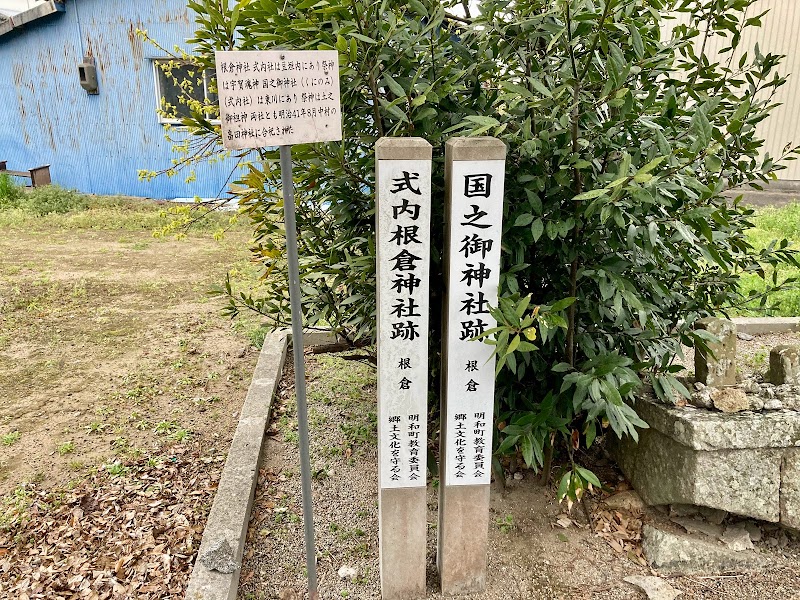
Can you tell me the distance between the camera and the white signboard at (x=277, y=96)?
6.29 feet

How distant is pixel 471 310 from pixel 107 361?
363 cm

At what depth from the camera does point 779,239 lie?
22.4 feet

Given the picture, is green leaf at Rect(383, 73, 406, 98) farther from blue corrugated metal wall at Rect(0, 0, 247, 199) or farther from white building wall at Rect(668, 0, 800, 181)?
white building wall at Rect(668, 0, 800, 181)

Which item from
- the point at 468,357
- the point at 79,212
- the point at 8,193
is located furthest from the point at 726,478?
the point at 8,193

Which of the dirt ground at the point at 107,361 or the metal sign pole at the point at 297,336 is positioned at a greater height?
the metal sign pole at the point at 297,336

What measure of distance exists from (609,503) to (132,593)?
6.91 ft

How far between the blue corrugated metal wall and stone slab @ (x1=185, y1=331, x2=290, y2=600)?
707 cm

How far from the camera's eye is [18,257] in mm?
7719

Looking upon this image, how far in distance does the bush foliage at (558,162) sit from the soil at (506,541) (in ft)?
1.39

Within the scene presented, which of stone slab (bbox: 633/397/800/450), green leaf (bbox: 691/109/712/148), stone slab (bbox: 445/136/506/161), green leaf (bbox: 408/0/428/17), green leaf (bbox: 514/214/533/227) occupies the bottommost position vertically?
stone slab (bbox: 633/397/800/450)

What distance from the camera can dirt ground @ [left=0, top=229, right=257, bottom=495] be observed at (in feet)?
11.9

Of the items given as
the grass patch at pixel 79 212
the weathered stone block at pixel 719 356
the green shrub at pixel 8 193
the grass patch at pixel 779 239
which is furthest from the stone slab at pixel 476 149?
the green shrub at pixel 8 193

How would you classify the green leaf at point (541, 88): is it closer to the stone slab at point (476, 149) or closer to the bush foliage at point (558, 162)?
the bush foliage at point (558, 162)

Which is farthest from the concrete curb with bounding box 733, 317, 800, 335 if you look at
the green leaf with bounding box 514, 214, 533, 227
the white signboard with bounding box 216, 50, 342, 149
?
the white signboard with bounding box 216, 50, 342, 149
